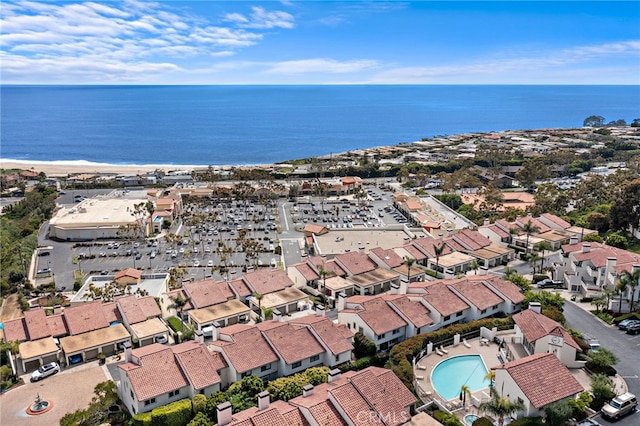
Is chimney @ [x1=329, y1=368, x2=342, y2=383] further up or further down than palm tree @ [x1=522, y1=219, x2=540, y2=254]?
further down

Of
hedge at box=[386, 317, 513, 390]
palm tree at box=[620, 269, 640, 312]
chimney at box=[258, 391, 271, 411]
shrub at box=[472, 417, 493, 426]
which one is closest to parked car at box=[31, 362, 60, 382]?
chimney at box=[258, 391, 271, 411]

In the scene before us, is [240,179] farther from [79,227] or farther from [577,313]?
[577,313]

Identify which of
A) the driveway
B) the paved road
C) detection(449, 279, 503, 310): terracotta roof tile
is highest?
detection(449, 279, 503, 310): terracotta roof tile

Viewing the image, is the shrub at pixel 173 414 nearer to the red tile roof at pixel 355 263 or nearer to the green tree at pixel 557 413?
the green tree at pixel 557 413

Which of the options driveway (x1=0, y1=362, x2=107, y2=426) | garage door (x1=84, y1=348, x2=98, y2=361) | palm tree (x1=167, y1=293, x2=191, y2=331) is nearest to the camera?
driveway (x1=0, y1=362, x2=107, y2=426)

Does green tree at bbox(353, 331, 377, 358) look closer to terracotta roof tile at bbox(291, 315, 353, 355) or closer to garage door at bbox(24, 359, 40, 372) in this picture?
terracotta roof tile at bbox(291, 315, 353, 355)

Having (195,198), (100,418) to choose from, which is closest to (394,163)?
(195,198)

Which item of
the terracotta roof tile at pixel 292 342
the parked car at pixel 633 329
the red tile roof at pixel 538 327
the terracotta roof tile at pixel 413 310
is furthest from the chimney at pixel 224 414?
the parked car at pixel 633 329
